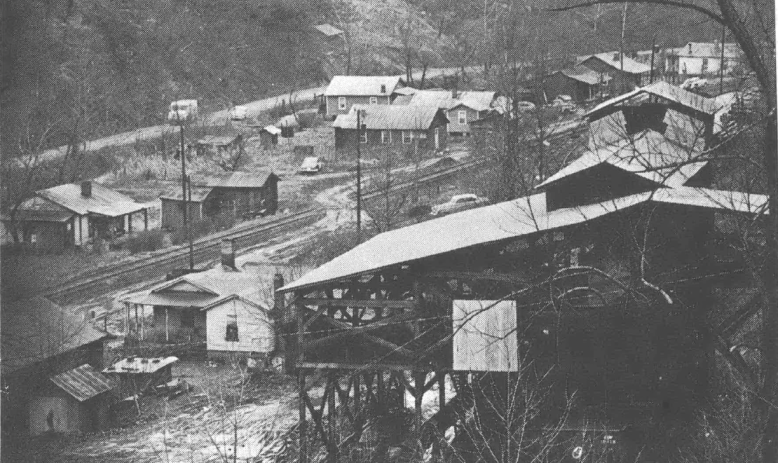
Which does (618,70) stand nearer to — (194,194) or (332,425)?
(194,194)

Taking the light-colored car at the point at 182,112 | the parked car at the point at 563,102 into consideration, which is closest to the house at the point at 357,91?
the light-colored car at the point at 182,112

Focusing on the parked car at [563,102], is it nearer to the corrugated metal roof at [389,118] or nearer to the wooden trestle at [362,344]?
the corrugated metal roof at [389,118]

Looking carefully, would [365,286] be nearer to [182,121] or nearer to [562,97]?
[182,121]

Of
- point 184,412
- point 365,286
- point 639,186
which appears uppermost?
point 639,186

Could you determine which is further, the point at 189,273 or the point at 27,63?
the point at 189,273

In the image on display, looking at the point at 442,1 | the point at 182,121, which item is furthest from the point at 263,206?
the point at 442,1
